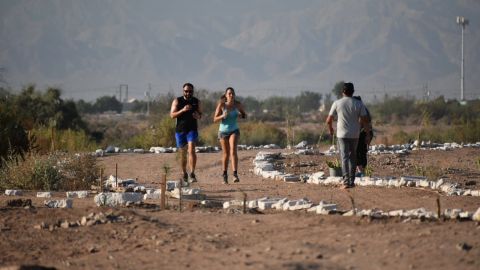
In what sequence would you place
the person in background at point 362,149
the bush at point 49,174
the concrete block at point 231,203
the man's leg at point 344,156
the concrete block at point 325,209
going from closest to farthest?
the concrete block at point 325,209
the concrete block at point 231,203
the man's leg at point 344,156
the person in background at point 362,149
the bush at point 49,174

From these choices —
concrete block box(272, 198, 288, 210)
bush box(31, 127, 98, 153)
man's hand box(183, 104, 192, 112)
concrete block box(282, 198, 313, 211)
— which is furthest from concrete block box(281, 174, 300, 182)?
bush box(31, 127, 98, 153)

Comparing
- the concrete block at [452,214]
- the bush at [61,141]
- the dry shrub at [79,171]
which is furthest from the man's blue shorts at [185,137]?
the bush at [61,141]

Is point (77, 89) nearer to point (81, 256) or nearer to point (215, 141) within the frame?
point (215, 141)

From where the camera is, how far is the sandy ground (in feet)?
29.7

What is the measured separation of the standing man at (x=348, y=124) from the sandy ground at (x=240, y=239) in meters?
0.92

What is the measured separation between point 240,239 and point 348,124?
5.25m

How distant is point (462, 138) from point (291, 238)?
25029 mm

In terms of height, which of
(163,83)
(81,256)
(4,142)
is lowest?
(81,256)

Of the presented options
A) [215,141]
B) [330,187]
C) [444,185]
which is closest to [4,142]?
[330,187]

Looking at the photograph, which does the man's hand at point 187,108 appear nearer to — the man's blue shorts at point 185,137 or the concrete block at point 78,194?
the man's blue shorts at point 185,137

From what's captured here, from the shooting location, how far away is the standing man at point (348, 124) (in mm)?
15180

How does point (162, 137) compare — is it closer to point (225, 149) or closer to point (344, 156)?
point (225, 149)

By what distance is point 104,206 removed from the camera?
42.9 feet

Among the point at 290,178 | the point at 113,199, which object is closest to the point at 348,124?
the point at 290,178
